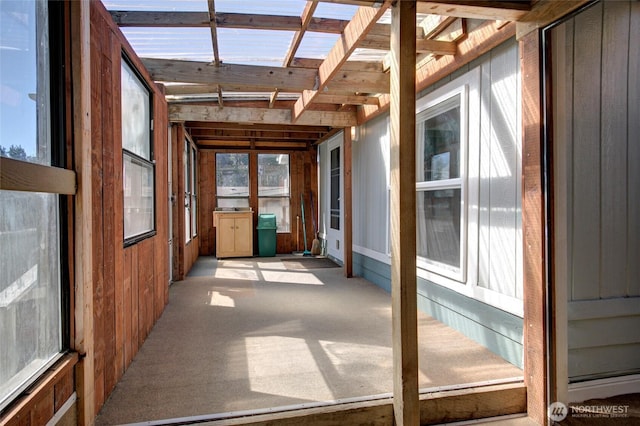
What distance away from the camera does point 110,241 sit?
2338 millimetres

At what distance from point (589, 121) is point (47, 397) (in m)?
3.13

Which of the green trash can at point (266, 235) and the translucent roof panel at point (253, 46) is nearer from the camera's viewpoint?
the translucent roof panel at point (253, 46)

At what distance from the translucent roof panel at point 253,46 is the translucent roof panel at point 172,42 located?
0.48 feet

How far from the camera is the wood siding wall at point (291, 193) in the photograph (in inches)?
345

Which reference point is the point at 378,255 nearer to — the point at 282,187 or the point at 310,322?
the point at 310,322

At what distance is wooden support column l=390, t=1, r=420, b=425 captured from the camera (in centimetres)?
200

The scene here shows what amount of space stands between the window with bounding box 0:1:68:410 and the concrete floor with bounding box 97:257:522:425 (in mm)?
701

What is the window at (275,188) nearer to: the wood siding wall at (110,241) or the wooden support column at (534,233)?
the wood siding wall at (110,241)

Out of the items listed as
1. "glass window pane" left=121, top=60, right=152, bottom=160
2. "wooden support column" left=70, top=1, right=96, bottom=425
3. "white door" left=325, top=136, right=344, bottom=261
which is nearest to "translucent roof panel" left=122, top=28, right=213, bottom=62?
"glass window pane" left=121, top=60, right=152, bottom=160

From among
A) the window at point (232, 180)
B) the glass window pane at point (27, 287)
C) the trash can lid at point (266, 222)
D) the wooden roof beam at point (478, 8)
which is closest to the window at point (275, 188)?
the window at point (232, 180)

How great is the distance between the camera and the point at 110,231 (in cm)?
235

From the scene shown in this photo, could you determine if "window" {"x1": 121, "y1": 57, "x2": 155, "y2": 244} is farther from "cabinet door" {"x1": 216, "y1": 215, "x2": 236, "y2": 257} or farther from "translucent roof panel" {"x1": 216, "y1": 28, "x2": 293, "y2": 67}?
"cabinet door" {"x1": 216, "y1": 215, "x2": 236, "y2": 257}

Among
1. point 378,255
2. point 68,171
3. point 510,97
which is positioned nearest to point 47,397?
point 68,171

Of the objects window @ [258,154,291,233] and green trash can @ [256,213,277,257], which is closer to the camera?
green trash can @ [256,213,277,257]
